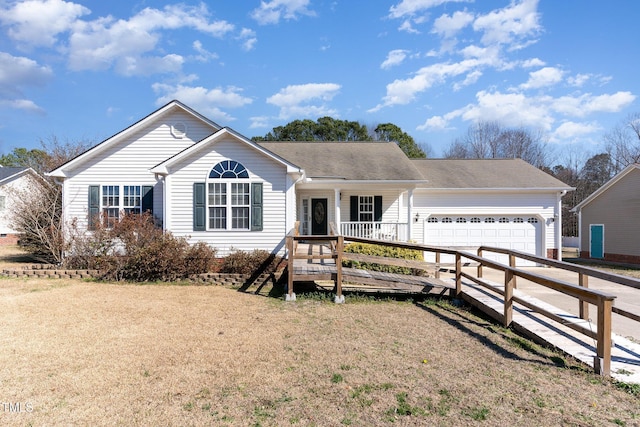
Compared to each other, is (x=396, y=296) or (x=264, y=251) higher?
(x=264, y=251)

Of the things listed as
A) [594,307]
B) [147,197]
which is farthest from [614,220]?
[147,197]

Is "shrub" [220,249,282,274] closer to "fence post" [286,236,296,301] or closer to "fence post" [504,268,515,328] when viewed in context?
"fence post" [286,236,296,301]

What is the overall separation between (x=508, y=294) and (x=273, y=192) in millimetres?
7598

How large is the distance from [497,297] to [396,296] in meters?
2.17

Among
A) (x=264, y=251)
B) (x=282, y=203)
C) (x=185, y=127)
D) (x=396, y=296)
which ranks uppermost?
(x=185, y=127)

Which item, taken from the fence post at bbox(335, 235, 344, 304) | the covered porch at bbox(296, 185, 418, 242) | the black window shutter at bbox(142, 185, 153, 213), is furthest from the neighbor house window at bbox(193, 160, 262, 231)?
the fence post at bbox(335, 235, 344, 304)

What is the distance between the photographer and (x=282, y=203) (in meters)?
11.9

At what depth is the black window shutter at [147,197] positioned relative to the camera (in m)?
13.0

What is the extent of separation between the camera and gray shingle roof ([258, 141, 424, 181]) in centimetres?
1475

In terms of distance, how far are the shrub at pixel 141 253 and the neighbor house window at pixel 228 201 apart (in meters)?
0.93

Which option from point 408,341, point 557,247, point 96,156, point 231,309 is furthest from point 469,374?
point 557,247

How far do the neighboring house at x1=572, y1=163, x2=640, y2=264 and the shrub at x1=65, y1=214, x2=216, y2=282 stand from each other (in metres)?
20.8

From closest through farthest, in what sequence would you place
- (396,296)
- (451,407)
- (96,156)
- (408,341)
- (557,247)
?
(451,407) < (408,341) < (396,296) < (96,156) < (557,247)

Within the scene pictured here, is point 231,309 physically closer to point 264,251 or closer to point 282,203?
point 264,251
